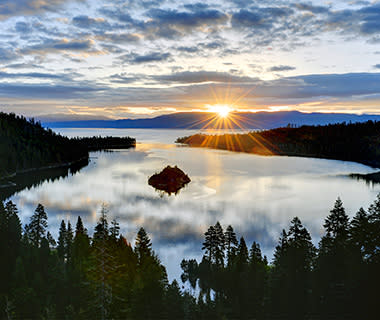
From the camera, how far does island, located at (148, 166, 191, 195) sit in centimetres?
11101

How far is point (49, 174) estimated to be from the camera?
501 feet

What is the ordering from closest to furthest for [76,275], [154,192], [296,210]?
1. [76,275]
2. [296,210]
3. [154,192]

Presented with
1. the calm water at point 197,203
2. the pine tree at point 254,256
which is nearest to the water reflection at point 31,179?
the calm water at point 197,203

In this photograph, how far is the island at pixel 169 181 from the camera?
111 m

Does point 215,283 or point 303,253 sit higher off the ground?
point 303,253

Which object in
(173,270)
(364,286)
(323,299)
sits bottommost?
(173,270)

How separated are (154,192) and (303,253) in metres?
75.0

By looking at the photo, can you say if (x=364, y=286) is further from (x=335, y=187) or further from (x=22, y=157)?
(x=22, y=157)

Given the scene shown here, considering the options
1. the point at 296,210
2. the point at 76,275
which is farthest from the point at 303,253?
the point at 296,210

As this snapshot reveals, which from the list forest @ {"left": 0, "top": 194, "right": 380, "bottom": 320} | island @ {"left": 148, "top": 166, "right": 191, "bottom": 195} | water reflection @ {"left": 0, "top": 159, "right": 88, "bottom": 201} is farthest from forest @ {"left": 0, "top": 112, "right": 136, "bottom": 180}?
forest @ {"left": 0, "top": 194, "right": 380, "bottom": 320}

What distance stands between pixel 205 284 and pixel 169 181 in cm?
7599

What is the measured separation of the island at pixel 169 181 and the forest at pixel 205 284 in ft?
224

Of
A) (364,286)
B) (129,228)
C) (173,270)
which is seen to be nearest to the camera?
(364,286)

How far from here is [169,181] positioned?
115m
